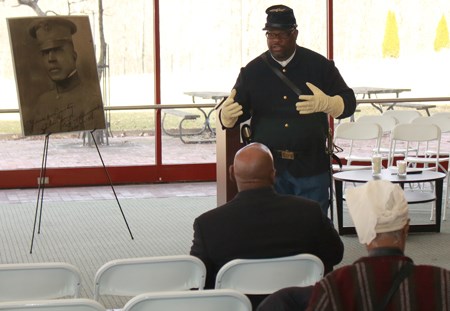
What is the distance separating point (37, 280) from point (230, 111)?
2.15 m

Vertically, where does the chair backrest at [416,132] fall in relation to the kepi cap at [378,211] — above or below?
below

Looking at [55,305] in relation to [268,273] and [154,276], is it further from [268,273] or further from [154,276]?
[268,273]

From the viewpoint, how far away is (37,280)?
3707 mm

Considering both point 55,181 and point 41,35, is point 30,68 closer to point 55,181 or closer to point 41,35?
point 41,35

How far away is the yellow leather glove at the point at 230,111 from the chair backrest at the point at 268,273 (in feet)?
6.38

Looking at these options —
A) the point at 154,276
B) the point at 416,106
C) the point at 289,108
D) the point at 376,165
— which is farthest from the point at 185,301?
the point at 416,106

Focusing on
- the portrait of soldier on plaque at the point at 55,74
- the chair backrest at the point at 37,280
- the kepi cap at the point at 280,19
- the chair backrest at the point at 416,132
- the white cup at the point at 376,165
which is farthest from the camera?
the chair backrest at the point at 416,132

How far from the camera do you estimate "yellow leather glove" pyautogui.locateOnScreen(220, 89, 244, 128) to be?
5559mm

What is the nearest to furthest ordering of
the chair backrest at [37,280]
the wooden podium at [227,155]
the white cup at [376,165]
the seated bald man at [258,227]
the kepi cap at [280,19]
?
the chair backrest at [37,280] < the seated bald man at [258,227] < the kepi cap at [280,19] < the wooden podium at [227,155] < the white cup at [376,165]

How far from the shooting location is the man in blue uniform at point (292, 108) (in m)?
5.53

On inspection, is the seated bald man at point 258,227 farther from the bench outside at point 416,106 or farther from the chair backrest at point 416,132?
the bench outside at point 416,106

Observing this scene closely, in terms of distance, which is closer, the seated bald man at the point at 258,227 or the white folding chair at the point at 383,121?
the seated bald man at the point at 258,227

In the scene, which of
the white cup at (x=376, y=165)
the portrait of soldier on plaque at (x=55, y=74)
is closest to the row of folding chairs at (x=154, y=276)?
the portrait of soldier on plaque at (x=55, y=74)

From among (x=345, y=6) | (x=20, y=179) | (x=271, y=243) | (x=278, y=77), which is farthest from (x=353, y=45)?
(x=271, y=243)
